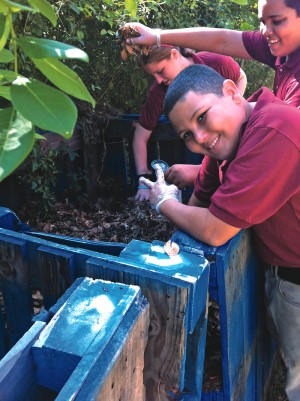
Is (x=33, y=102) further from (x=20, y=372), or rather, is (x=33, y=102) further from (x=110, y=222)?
(x=110, y=222)

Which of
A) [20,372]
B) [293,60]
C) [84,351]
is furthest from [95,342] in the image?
[293,60]

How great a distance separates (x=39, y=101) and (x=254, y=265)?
195 centimetres

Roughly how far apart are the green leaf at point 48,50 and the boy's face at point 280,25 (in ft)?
7.78

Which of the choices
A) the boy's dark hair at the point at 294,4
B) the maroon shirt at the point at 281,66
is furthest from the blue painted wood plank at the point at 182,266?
the boy's dark hair at the point at 294,4

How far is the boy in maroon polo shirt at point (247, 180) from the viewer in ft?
5.79

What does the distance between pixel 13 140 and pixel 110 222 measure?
118 inches

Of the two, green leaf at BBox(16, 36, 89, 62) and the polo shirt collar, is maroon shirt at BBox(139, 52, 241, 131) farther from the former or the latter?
green leaf at BBox(16, 36, 89, 62)

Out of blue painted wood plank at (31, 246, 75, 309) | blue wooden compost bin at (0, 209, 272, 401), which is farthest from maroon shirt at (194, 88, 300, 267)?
blue painted wood plank at (31, 246, 75, 309)

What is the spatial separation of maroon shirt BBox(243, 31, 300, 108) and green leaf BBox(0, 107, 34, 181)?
6.82 ft

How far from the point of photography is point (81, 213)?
3695mm

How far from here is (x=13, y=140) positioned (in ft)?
1.92

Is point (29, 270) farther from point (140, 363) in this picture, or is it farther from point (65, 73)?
point (65, 73)

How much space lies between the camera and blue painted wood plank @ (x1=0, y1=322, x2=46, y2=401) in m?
1.06

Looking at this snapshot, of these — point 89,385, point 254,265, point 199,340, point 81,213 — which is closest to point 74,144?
point 81,213
